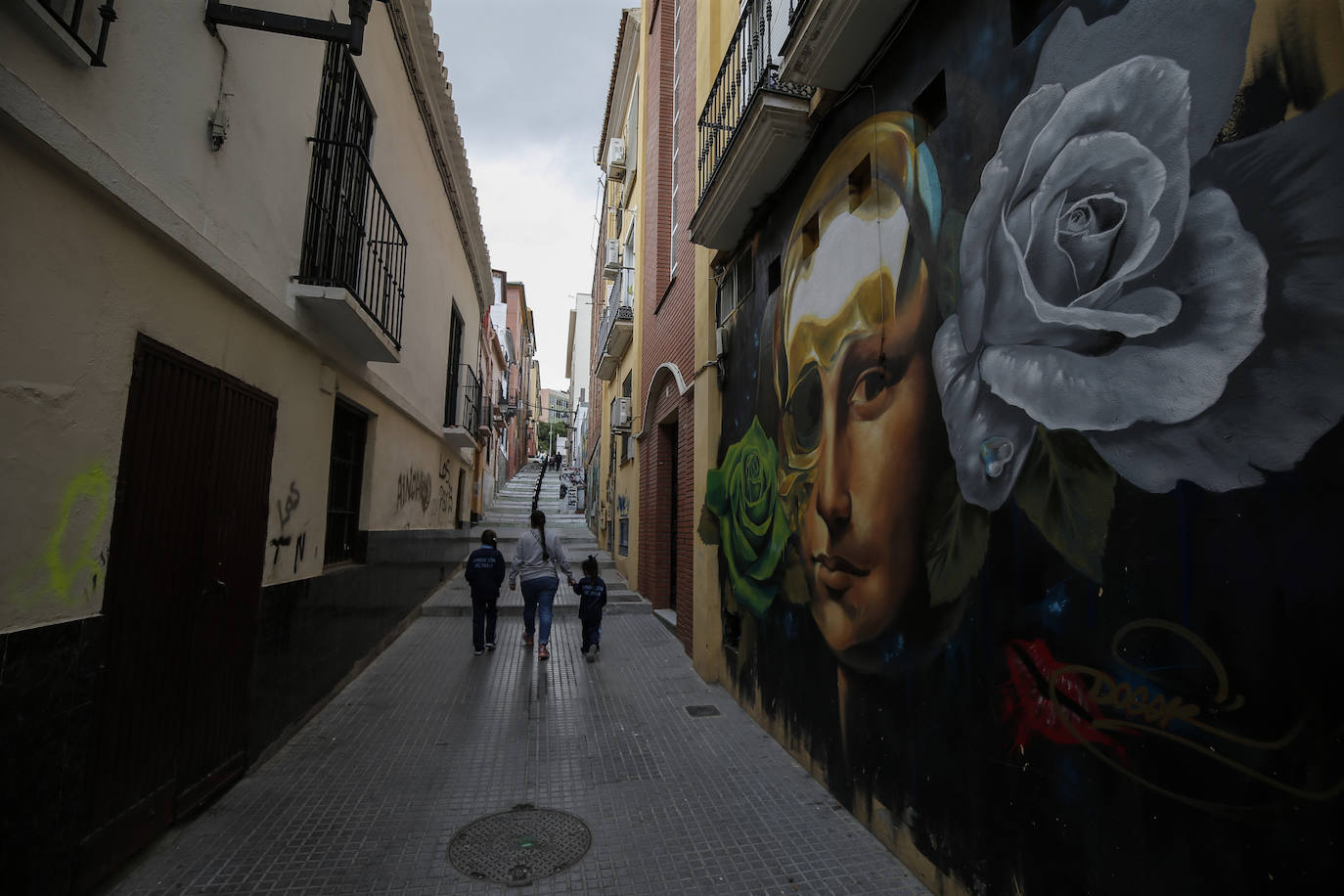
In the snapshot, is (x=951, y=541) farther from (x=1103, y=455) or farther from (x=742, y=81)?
(x=742, y=81)

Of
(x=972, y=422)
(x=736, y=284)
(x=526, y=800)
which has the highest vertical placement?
(x=736, y=284)

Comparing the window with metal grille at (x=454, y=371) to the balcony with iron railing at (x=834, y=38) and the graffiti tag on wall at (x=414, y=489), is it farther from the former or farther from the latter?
the balcony with iron railing at (x=834, y=38)

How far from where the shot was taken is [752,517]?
227 inches

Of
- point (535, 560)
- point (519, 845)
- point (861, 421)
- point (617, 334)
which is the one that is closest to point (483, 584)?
point (535, 560)

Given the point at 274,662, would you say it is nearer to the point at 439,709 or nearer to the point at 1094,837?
the point at 439,709

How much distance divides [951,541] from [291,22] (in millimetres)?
4399

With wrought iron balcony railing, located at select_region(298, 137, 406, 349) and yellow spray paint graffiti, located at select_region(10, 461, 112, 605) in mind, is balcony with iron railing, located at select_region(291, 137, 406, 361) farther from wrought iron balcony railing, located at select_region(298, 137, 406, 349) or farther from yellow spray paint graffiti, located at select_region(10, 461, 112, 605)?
yellow spray paint graffiti, located at select_region(10, 461, 112, 605)

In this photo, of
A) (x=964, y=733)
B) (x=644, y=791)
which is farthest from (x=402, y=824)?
(x=964, y=733)

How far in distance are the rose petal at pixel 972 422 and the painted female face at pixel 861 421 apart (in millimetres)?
165

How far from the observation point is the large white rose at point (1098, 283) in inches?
76.1

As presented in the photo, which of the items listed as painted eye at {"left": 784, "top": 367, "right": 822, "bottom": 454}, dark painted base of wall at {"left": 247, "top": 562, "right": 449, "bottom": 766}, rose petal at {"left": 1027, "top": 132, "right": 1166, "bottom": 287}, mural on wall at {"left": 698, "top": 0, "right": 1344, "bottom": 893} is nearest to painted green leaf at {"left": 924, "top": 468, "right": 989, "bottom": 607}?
mural on wall at {"left": 698, "top": 0, "right": 1344, "bottom": 893}

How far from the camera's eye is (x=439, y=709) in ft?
18.9

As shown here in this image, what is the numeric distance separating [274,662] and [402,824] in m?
1.79

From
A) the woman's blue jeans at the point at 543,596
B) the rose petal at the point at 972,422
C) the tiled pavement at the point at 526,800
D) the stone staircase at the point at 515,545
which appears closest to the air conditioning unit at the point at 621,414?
the stone staircase at the point at 515,545
